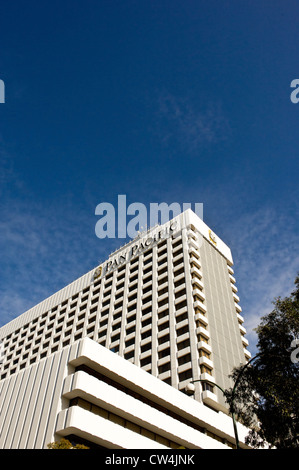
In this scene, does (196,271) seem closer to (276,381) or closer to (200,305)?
(200,305)

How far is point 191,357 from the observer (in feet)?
137

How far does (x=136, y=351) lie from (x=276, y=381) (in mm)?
29257

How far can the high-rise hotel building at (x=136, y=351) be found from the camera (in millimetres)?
25266

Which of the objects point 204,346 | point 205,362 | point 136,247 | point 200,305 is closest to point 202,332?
point 204,346

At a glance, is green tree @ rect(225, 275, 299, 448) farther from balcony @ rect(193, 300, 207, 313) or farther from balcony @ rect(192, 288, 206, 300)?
balcony @ rect(192, 288, 206, 300)

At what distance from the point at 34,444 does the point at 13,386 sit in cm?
714

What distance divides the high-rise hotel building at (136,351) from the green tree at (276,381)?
4.01 m

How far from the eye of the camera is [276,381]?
21172 millimetres

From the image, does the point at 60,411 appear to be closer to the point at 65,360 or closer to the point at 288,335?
the point at 65,360

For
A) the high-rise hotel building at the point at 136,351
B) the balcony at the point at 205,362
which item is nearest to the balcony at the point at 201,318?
the high-rise hotel building at the point at 136,351

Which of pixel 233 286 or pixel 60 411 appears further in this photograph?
pixel 233 286

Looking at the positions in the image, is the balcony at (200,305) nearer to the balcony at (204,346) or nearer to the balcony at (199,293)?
the balcony at (199,293)

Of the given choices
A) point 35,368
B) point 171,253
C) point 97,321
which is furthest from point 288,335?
point 97,321

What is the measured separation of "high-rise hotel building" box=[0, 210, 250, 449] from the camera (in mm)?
25266
